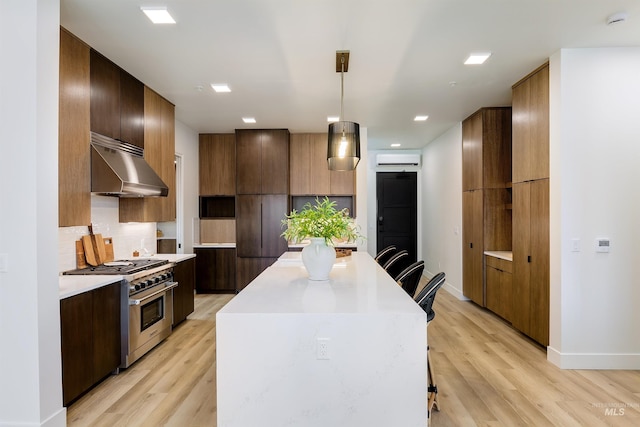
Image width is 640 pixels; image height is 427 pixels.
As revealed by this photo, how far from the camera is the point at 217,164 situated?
6445mm

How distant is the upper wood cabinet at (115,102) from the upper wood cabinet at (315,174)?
9.23ft

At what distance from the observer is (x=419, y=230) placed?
8.32 metres

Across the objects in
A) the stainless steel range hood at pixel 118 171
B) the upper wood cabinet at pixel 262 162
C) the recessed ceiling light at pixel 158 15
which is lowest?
the stainless steel range hood at pixel 118 171

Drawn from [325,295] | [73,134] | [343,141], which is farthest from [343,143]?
[73,134]

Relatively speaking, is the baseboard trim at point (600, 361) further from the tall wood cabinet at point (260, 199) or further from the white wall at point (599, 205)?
the tall wood cabinet at point (260, 199)

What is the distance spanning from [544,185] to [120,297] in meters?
4.06

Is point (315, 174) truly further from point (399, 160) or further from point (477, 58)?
point (477, 58)

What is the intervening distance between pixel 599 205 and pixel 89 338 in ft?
14.4

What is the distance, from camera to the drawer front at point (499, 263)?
424cm

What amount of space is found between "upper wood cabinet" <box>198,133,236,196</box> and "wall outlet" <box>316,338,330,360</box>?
16.3ft

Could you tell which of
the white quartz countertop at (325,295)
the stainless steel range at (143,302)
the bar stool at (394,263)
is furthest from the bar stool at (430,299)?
the stainless steel range at (143,302)

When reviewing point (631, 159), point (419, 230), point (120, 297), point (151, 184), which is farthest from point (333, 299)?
point (419, 230)

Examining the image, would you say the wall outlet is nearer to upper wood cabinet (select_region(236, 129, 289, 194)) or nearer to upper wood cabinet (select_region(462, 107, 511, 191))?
upper wood cabinet (select_region(462, 107, 511, 191))

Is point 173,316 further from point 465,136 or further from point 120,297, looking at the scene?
point 465,136
